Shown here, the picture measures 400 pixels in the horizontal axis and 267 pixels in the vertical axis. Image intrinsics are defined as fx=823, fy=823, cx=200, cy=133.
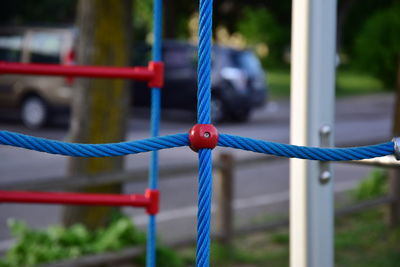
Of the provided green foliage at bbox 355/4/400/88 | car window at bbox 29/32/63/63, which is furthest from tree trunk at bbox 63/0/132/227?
car window at bbox 29/32/63/63

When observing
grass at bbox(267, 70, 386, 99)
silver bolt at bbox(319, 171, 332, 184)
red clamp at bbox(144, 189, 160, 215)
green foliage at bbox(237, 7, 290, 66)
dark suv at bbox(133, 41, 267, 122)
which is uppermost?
green foliage at bbox(237, 7, 290, 66)

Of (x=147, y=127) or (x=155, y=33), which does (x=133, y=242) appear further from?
(x=147, y=127)

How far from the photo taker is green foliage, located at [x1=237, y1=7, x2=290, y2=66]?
101ft

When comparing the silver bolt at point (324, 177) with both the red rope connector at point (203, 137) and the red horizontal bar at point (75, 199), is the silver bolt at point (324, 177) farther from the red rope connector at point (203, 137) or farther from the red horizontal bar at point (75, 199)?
the red horizontal bar at point (75, 199)

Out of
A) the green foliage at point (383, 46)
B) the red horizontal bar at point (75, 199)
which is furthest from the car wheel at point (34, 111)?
the red horizontal bar at point (75, 199)

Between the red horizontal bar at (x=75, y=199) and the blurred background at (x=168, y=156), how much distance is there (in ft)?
3.63

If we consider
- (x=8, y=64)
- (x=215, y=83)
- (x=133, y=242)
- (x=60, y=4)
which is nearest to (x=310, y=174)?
(x=8, y=64)

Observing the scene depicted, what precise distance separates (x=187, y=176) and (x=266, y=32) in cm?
2321

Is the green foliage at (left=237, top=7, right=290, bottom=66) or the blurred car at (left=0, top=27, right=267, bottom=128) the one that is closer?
the blurred car at (left=0, top=27, right=267, bottom=128)

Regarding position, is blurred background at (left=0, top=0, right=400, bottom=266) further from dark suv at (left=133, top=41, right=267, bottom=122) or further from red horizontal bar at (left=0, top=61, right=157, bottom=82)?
red horizontal bar at (left=0, top=61, right=157, bottom=82)

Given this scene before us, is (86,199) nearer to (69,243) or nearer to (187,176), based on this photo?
(69,243)

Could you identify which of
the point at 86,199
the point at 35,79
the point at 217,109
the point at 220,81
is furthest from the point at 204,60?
the point at 217,109

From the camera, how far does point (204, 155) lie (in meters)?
1.86

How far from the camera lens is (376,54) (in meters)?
7.34
